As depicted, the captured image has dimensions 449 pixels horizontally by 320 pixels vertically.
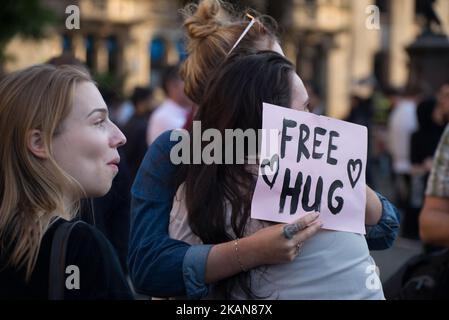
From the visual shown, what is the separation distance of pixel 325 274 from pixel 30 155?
32.0 inches

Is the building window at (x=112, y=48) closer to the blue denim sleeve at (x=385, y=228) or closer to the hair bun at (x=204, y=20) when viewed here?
the hair bun at (x=204, y=20)

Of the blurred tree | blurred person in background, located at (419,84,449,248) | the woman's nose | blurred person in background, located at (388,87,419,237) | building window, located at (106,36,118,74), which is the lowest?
building window, located at (106,36,118,74)

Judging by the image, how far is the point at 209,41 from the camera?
3.07 m

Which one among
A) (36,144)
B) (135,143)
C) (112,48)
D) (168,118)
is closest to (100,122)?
(36,144)

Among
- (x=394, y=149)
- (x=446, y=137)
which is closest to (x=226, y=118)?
(x=446, y=137)

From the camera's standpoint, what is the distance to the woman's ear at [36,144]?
241 cm

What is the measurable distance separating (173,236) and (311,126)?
19.9 inches

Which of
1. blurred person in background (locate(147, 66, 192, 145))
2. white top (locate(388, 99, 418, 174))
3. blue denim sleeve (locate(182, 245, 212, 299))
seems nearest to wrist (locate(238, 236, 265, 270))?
blue denim sleeve (locate(182, 245, 212, 299))

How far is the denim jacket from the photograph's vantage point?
2.65m

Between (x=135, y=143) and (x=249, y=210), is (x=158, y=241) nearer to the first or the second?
(x=249, y=210)

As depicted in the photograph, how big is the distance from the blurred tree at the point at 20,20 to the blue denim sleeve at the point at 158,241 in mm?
17291

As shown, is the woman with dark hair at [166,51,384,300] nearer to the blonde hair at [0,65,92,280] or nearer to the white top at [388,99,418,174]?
the blonde hair at [0,65,92,280]

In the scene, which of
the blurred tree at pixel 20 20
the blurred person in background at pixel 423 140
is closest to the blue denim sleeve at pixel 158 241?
the blurred person in background at pixel 423 140
